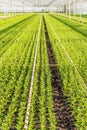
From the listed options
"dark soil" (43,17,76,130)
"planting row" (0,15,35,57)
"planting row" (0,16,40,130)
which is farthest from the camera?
"planting row" (0,15,35,57)

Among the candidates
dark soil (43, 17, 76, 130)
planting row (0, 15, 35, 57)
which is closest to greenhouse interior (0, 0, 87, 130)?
dark soil (43, 17, 76, 130)

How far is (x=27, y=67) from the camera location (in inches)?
452

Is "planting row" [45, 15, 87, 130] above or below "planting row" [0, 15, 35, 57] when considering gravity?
below

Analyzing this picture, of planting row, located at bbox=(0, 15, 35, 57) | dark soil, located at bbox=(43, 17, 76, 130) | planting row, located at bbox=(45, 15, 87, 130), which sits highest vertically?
planting row, located at bbox=(0, 15, 35, 57)

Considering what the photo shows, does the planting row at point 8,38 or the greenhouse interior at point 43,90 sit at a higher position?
the planting row at point 8,38

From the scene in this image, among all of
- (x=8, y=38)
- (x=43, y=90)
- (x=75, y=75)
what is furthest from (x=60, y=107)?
(x=8, y=38)

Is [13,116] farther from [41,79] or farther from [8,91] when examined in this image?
[41,79]

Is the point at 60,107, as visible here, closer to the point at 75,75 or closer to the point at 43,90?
the point at 43,90

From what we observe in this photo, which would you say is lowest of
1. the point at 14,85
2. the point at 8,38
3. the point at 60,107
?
the point at 60,107

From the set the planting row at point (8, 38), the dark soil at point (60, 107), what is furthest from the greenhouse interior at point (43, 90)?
the planting row at point (8, 38)

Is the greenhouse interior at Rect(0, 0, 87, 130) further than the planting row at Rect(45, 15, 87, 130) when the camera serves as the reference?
No

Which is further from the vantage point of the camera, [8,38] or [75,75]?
[8,38]

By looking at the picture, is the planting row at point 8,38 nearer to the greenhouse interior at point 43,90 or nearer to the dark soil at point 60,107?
the greenhouse interior at point 43,90

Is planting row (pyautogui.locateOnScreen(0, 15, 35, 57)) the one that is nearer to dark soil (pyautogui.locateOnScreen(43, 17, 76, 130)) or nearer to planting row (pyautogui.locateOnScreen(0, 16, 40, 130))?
planting row (pyautogui.locateOnScreen(0, 16, 40, 130))
